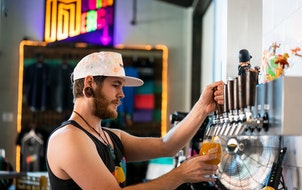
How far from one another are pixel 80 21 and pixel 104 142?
554cm

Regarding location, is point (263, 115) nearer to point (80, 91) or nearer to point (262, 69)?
point (262, 69)

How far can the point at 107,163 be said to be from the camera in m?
2.25

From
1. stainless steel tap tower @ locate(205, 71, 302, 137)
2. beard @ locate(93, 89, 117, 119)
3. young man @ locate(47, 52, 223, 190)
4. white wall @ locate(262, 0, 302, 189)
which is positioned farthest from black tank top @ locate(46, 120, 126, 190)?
white wall @ locate(262, 0, 302, 189)

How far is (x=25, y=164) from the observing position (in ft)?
23.9

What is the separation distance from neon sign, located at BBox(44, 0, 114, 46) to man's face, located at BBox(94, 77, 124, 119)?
5.43 m

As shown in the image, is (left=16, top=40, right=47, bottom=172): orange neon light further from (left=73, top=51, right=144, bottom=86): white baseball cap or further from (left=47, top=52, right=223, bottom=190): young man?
(left=73, top=51, right=144, bottom=86): white baseball cap

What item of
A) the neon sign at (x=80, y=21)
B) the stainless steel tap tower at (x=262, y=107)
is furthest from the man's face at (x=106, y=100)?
the neon sign at (x=80, y=21)

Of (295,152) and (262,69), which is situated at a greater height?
(262,69)

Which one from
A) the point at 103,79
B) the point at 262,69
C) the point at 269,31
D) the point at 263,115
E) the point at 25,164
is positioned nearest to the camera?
the point at 263,115

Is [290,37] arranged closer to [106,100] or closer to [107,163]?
[106,100]

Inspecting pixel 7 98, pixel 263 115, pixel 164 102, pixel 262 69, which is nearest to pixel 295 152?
pixel 262 69

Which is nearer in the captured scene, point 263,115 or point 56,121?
point 263,115

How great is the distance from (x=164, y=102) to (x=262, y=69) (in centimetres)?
571

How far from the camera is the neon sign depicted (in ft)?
24.9
